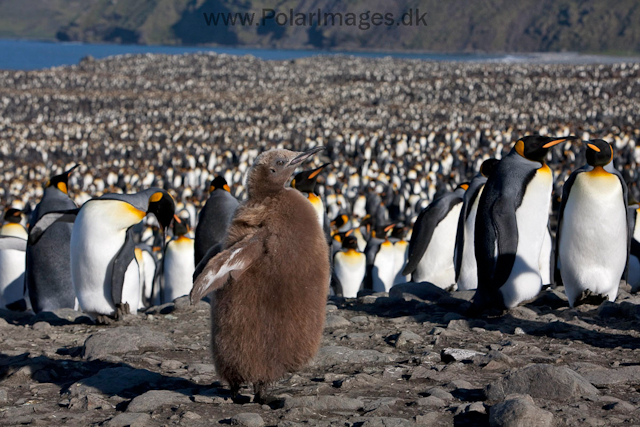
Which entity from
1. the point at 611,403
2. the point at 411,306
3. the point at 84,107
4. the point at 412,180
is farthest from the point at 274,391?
the point at 84,107

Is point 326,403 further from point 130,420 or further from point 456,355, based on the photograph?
point 456,355

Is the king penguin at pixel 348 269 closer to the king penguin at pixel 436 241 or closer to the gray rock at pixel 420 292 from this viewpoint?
the king penguin at pixel 436 241

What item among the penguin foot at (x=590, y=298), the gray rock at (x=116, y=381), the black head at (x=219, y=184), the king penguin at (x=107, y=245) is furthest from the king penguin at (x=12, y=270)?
the penguin foot at (x=590, y=298)

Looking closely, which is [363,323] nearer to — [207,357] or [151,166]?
[207,357]

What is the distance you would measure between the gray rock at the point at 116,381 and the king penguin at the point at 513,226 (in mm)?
2265

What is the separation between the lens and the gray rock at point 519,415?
2.49 m

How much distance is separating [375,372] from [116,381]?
4.11ft

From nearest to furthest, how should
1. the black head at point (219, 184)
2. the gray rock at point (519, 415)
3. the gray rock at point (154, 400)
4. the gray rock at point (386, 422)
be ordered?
the gray rock at point (519, 415) → the gray rock at point (386, 422) → the gray rock at point (154, 400) → the black head at point (219, 184)

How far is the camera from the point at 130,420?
280 centimetres

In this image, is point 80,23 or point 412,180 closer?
point 412,180

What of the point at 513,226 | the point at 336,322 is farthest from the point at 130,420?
the point at 513,226

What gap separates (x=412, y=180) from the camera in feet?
58.6

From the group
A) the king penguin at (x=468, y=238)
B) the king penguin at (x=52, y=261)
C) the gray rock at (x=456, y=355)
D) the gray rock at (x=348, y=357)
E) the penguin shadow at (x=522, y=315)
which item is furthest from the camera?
the king penguin at (x=52, y=261)

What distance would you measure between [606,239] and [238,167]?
17.1 metres
